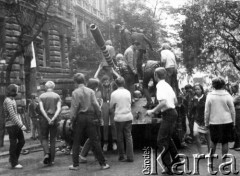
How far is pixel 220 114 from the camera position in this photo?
785cm

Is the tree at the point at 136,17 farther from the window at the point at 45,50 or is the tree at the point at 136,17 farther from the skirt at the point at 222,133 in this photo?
the skirt at the point at 222,133

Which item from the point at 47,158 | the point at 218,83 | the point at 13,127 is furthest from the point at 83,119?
the point at 218,83

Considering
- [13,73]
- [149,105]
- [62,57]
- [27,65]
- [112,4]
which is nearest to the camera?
[149,105]

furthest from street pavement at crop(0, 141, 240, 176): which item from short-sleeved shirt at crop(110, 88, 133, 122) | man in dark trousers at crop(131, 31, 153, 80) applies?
man in dark trousers at crop(131, 31, 153, 80)

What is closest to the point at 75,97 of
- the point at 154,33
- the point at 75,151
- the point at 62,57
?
the point at 75,151

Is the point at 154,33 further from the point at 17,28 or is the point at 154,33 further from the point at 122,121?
the point at 122,121

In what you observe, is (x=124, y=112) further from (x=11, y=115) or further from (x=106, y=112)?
(x=11, y=115)

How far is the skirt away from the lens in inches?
309

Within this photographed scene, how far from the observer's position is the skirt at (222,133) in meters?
7.84

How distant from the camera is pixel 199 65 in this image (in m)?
33.3

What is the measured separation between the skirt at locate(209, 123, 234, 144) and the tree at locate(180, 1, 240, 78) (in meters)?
23.3

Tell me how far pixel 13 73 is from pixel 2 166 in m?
11.4

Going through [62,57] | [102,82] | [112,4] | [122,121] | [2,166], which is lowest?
[2,166]

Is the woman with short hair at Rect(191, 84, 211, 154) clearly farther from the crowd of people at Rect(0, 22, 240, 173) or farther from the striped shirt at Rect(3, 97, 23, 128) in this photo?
the striped shirt at Rect(3, 97, 23, 128)
